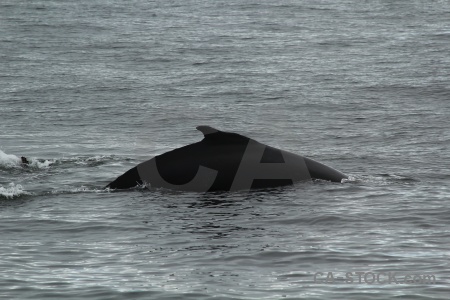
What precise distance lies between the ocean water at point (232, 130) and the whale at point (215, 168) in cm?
24

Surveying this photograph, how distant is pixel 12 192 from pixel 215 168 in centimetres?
341

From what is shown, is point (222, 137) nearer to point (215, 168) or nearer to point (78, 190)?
point (215, 168)

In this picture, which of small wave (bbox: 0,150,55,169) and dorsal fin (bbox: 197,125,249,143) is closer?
dorsal fin (bbox: 197,125,249,143)

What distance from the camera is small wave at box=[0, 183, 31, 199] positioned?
16.1 metres

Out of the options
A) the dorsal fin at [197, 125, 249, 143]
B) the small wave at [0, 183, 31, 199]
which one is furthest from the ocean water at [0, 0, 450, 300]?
the dorsal fin at [197, 125, 249, 143]

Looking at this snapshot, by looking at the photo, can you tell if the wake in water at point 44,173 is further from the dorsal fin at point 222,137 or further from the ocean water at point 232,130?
the dorsal fin at point 222,137

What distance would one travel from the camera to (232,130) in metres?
25.0

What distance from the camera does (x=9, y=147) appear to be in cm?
2208

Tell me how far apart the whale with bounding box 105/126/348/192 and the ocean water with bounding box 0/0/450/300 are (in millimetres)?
244

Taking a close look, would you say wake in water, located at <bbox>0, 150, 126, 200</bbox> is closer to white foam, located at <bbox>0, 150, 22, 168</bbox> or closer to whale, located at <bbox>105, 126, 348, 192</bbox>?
white foam, located at <bbox>0, 150, 22, 168</bbox>

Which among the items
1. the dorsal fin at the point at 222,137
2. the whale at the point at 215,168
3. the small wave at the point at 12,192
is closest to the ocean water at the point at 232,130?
the small wave at the point at 12,192

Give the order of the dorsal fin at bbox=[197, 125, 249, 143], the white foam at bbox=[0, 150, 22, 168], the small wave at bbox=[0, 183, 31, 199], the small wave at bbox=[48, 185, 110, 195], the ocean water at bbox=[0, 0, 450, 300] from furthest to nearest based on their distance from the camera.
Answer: the white foam at bbox=[0, 150, 22, 168]
the small wave at bbox=[48, 185, 110, 195]
the small wave at bbox=[0, 183, 31, 199]
the dorsal fin at bbox=[197, 125, 249, 143]
the ocean water at bbox=[0, 0, 450, 300]

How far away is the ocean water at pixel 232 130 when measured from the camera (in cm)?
1175

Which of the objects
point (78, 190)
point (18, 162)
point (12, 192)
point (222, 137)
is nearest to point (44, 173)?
point (18, 162)
